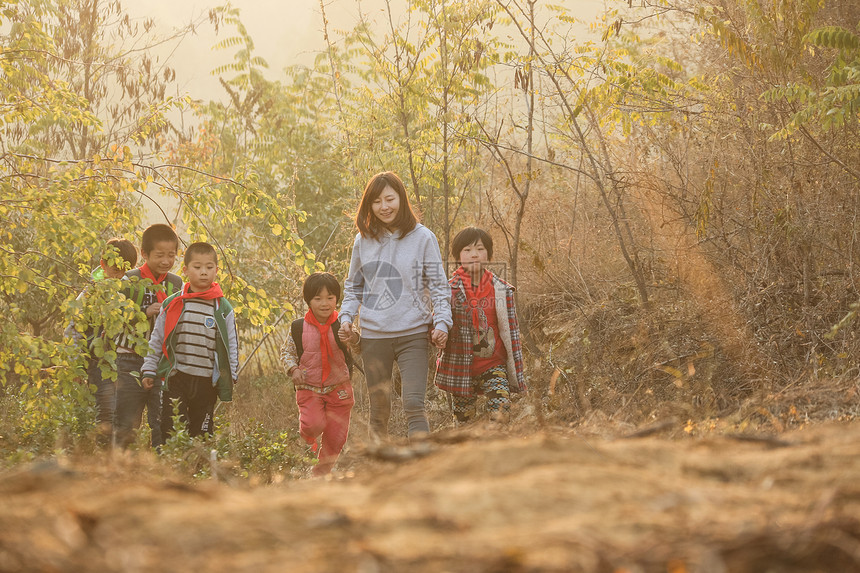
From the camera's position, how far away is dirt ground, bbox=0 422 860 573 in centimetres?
124

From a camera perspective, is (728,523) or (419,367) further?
(419,367)

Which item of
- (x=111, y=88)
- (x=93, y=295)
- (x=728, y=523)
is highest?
(x=111, y=88)

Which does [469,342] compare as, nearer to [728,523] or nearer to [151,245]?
[151,245]

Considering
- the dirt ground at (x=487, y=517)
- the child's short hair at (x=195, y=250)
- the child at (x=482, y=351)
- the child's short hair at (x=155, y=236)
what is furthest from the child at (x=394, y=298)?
the dirt ground at (x=487, y=517)

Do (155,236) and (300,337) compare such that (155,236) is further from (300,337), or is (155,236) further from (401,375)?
(401,375)

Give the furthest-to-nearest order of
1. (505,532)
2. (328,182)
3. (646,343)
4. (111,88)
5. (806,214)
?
(328,182) → (111,88) → (646,343) → (806,214) → (505,532)

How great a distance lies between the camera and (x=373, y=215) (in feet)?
16.4

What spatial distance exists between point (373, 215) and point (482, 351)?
1.18m

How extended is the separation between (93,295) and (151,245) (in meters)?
1.23

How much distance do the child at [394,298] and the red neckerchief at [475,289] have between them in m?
0.48

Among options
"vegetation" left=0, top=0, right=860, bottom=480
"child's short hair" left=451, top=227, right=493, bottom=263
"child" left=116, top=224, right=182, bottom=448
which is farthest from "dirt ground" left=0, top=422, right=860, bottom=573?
"child" left=116, top=224, right=182, bottom=448

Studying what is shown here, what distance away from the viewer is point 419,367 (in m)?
4.75

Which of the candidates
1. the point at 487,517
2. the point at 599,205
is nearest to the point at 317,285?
the point at 599,205

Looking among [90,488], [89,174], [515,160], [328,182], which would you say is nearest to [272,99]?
[328,182]
